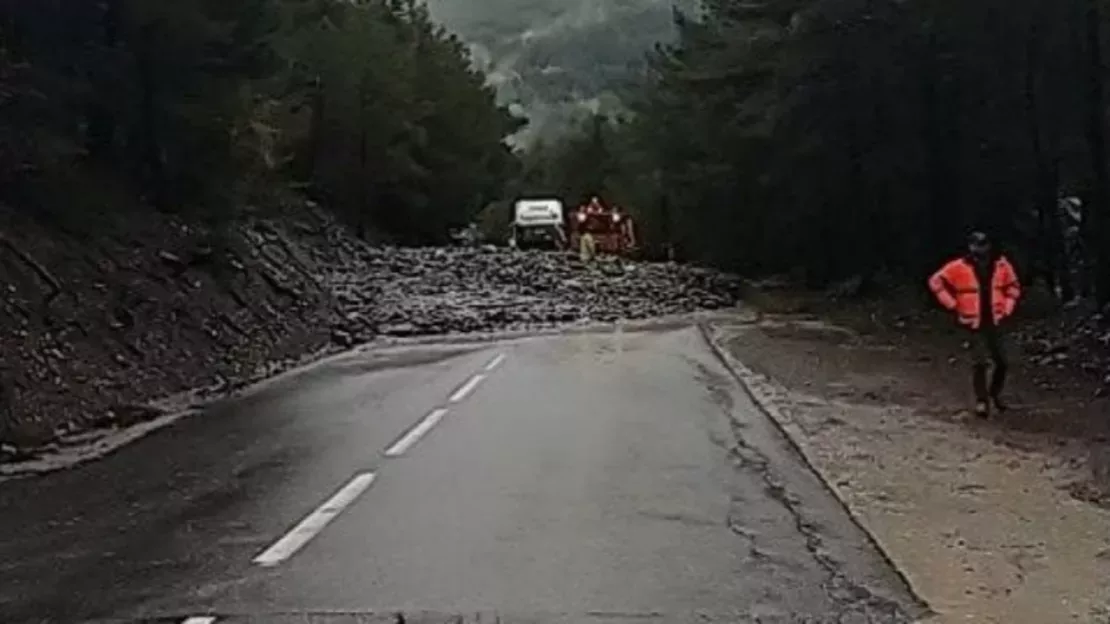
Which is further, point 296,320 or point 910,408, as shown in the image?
point 296,320

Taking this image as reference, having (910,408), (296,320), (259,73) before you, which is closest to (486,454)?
(910,408)

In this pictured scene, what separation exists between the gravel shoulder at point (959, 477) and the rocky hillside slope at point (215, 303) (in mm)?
7527

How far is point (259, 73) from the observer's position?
2650 cm

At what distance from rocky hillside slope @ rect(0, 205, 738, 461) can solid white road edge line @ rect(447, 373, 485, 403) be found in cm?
321

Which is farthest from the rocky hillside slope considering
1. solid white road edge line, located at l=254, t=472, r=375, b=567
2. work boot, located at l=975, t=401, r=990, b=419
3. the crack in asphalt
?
work boot, located at l=975, t=401, r=990, b=419

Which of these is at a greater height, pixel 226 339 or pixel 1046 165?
pixel 1046 165

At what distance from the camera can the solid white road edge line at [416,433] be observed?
46.4 feet

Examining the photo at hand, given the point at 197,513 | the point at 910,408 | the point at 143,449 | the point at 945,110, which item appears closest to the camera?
the point at 197,513

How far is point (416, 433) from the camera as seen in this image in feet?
50.9

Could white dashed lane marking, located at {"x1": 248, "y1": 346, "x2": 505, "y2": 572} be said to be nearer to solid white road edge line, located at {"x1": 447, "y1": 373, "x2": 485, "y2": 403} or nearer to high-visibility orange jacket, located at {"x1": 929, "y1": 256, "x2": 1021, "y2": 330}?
solid white road edge line, located at {"x1": 447, "y1": 373, "x2": 485, "y2": 403}

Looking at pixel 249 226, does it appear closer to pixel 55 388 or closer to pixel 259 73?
pixel 259 73

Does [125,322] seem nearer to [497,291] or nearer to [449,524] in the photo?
[449,524]

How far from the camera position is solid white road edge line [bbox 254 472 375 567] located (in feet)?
30.2

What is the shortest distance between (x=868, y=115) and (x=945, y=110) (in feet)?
10.6
